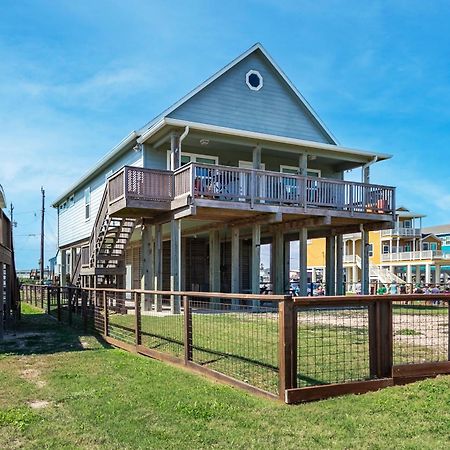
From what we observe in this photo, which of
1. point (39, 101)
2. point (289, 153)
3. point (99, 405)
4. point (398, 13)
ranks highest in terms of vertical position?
point (398, 13)

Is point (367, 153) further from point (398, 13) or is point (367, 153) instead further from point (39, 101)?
point (39, 101)

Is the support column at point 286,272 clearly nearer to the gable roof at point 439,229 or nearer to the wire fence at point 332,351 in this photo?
the wire fence at point 332,351

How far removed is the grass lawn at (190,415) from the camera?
146 inches

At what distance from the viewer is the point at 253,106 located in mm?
18156

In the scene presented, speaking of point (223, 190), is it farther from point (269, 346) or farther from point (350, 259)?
point (350, 259)

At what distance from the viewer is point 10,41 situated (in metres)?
11.7

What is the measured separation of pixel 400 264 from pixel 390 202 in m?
32.1

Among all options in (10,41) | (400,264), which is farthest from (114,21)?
(400,264)

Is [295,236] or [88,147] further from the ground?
[88,147]

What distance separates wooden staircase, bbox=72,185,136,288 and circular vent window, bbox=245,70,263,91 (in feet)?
21.8

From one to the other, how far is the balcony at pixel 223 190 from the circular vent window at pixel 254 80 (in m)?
4.90

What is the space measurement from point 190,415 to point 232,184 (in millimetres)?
10047

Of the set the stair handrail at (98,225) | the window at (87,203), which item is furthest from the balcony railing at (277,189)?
the window at (87,203)

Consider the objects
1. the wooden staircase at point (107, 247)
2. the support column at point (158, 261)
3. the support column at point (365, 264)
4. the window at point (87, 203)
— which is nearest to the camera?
the support column at point (158, 261)
